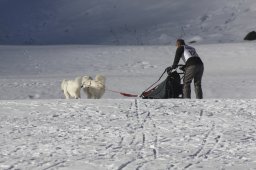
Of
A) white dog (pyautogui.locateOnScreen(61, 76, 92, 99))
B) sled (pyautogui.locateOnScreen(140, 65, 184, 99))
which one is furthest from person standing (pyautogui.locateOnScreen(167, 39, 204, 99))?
white dog (pyautogui.locateOnScreen(61, 76, 92, 99))

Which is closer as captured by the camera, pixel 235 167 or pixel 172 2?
pixel 235 167

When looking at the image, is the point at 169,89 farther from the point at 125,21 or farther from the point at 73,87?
the point at 125,21

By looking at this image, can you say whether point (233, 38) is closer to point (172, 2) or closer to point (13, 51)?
point (172, 2)

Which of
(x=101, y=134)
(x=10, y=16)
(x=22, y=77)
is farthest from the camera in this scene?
(x=10, y=16)

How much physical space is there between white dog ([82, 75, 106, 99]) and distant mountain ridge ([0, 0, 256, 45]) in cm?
1259

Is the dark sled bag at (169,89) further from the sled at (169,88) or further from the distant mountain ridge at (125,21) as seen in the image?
the distant mountain ridge at (125,21)

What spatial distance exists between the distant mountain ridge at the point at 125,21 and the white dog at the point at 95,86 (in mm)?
12588

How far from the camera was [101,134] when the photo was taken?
6.24m

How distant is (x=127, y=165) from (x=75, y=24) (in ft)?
73.7

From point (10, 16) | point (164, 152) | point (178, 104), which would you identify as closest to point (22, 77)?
point (178, 104)

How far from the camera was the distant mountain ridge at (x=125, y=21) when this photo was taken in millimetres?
23484

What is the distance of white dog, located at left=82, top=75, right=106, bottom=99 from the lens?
946 centimetres

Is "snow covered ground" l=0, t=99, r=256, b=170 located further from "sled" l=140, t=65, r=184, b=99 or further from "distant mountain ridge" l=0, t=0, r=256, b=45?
"distant mountain ridge" l=0, t=0, r=256, b=45

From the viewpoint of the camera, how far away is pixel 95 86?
31.1 feet
